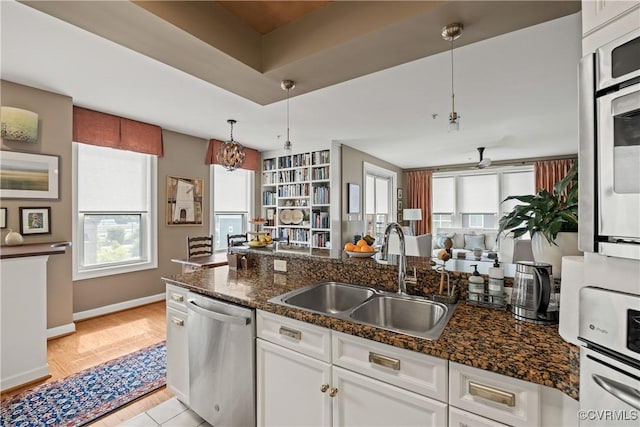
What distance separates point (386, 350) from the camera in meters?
1.11

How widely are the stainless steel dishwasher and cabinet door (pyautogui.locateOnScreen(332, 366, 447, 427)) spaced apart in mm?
520

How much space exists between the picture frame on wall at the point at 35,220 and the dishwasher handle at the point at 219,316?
94.1 inches

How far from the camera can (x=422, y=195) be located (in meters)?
7.97

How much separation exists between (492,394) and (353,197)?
4.77 metres

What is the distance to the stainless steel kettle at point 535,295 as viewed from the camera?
118 cm

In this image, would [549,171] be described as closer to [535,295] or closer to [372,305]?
[535,295]

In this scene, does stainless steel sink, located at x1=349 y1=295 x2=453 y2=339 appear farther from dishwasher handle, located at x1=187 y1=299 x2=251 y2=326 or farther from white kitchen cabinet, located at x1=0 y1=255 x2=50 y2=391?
white kitchen cabinet, located at x1=0 y1=255 x2=50 y2=391

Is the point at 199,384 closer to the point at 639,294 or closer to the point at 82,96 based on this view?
the point at 639,294

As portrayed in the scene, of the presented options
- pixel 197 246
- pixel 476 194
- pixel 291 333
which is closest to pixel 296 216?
pixel 197 246

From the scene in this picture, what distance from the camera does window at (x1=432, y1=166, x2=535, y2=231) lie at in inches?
270

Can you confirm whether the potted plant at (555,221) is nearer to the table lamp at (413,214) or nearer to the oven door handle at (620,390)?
the oven door handle at (620,390)

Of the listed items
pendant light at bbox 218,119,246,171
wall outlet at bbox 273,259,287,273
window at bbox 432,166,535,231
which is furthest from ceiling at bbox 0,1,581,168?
window at bbox 432,166,535,231

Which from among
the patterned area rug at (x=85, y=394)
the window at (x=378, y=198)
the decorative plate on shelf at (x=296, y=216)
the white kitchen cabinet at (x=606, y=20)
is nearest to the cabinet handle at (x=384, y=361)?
the white kitchen cabinet at (x=606, y=20)

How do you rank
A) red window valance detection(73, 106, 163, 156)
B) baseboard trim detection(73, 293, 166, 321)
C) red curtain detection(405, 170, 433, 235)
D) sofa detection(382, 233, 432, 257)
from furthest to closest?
red curtain detection(405, 170, 433, 235)
sofa detection(382, 233, 432, 257)
baseboard trim detection(73, 293, 166, 321)
red window valance detection(73, 106, 163, 156)
